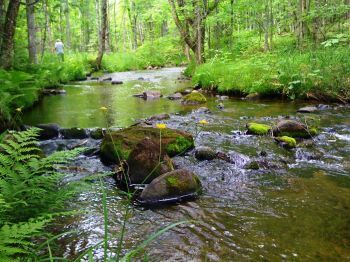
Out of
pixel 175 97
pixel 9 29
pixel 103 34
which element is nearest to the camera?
pixel 9 29

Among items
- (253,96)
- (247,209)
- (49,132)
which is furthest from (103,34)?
(247,209)

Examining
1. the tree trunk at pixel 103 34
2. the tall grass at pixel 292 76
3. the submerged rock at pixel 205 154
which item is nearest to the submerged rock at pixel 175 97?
the tall grass at pixel 292 76

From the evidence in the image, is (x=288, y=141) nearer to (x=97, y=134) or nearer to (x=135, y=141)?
(x=135, y=141)

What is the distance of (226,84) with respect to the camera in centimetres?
1306

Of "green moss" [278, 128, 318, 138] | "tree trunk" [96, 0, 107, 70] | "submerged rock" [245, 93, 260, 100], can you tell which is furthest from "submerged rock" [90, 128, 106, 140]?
"tree trunk" [96, 0, 107, 70]

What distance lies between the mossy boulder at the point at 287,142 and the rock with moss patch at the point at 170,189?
2.63 m

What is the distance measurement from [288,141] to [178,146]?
216 centimetres

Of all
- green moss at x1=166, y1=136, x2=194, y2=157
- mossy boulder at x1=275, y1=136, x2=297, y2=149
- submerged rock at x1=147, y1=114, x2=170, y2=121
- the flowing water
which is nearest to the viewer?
the flowing water

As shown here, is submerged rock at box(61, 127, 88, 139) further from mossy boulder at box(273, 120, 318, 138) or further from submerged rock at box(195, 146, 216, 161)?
mossy boulder at box(273, 120, 318, 138)

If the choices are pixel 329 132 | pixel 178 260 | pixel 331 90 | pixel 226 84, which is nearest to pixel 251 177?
pixel 178 260

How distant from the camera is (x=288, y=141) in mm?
6867

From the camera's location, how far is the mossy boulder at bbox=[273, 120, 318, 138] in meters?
→ 7.44

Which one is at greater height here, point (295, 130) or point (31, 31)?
point (31, 31)

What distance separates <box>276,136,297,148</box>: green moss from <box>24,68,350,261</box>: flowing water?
0.53 feet
